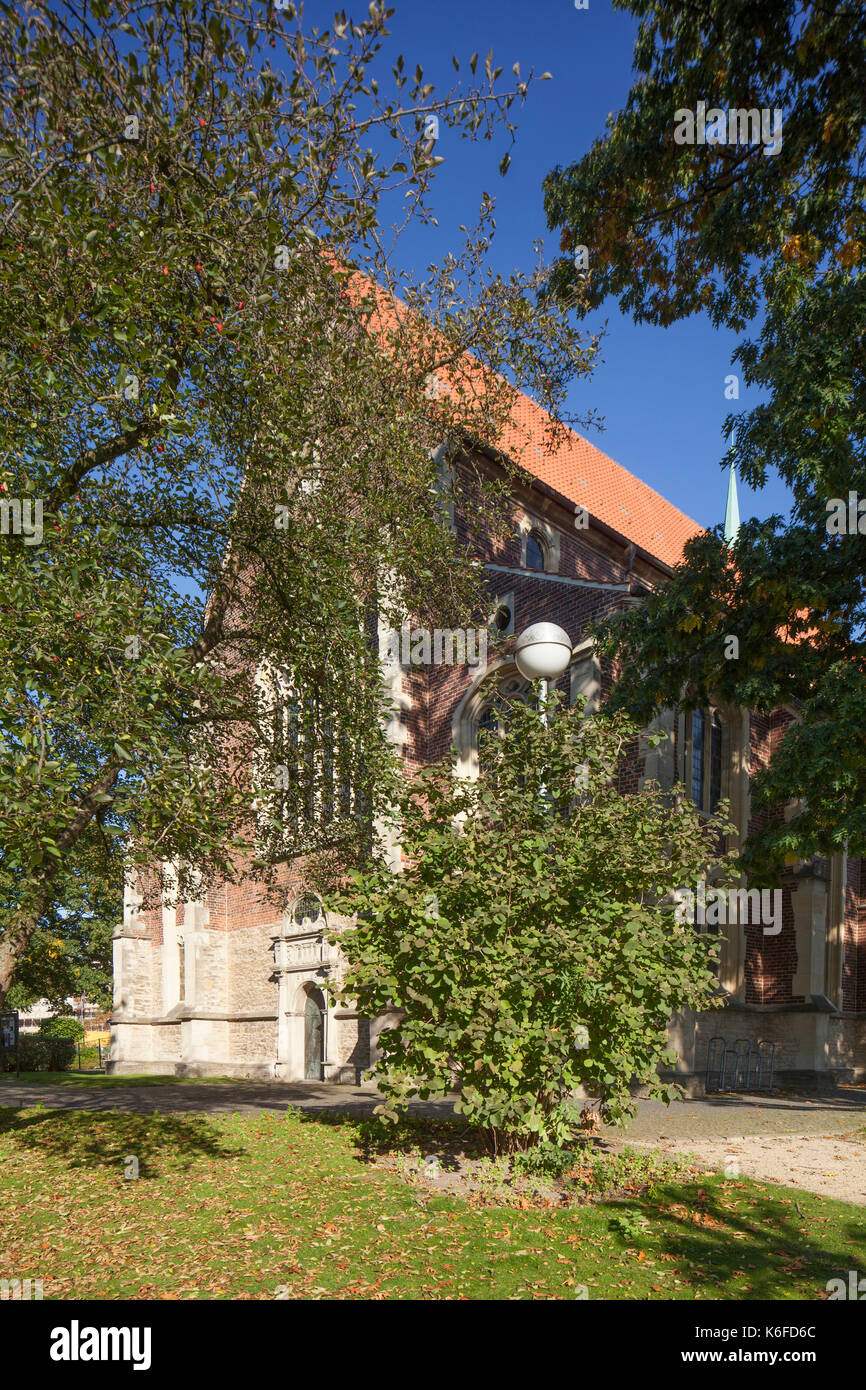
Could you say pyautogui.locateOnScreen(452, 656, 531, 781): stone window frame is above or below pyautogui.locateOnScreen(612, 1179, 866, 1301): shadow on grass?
above

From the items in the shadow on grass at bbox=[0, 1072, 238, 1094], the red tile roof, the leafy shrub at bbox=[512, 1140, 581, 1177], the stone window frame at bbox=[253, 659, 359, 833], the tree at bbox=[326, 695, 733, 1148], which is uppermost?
the red tile roof

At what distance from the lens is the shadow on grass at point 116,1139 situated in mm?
8625

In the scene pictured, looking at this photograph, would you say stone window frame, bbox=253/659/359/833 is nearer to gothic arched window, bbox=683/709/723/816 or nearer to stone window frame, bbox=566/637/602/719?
stone window frame, bbox=566/637/602/719

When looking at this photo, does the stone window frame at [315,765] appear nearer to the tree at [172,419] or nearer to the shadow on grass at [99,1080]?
the tree at [172,419]

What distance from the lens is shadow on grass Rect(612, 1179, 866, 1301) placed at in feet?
16.6

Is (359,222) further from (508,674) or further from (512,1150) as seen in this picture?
(508,674)

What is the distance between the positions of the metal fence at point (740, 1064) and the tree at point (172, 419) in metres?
10.5

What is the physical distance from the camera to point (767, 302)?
12352mm

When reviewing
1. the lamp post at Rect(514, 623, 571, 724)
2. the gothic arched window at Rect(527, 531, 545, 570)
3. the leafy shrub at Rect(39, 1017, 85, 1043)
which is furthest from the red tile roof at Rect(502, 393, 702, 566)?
the leafy shrub at Rect(39, 1017, 85, 1043)

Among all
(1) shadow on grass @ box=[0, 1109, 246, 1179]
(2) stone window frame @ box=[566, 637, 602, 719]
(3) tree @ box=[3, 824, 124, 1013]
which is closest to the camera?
(1) shadow on grass @ box=[0, 1109, 246, 1179]

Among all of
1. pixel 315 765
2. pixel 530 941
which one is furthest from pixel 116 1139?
pixel 530 941

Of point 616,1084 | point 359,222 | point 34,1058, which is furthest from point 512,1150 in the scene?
point 34,1058

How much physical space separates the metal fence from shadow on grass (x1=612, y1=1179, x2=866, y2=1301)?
1014cm

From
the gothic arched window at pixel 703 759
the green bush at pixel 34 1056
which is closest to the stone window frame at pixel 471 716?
the gothic arched window at pixel 703 759
